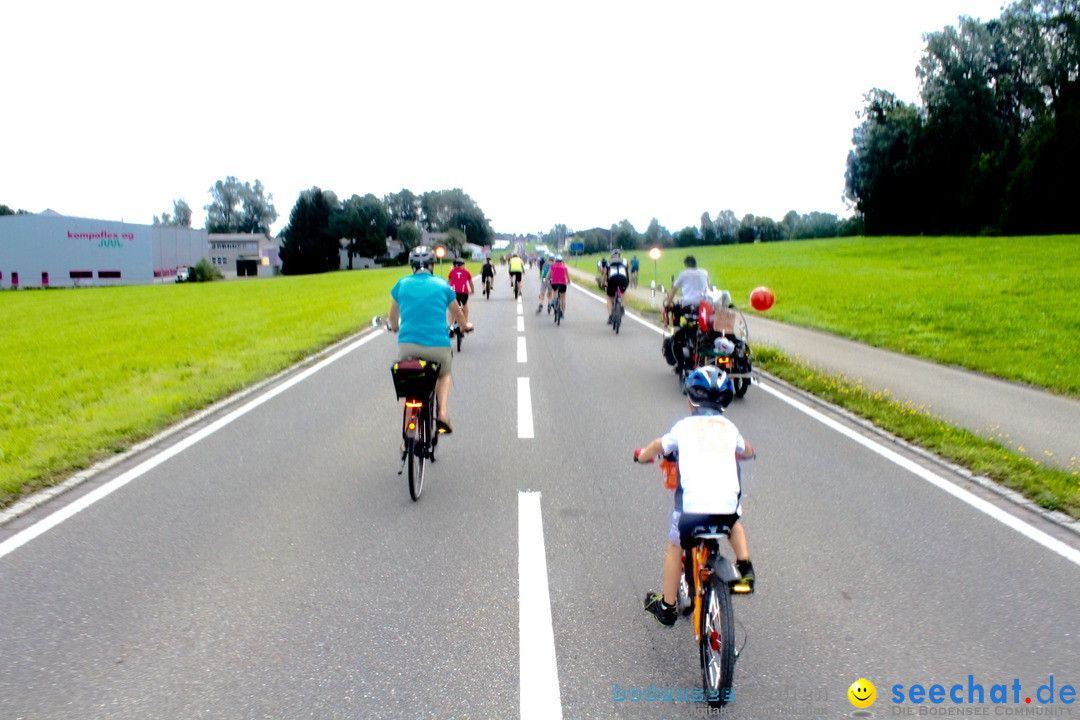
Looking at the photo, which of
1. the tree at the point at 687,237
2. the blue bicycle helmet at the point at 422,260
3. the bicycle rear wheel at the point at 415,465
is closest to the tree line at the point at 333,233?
the tree at the point at 687,237

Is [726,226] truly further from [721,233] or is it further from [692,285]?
[692,285]

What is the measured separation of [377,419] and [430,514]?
3.56 m

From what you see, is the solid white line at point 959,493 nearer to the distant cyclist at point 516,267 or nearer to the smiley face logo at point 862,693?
the smiley face logo at point 862,693

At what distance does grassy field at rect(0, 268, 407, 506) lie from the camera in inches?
310

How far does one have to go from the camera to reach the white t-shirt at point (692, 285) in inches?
467

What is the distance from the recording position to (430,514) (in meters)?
5.74

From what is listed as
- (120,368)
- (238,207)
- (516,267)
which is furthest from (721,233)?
(120,368)

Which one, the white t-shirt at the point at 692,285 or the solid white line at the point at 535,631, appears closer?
the solid white line at the point at 535,631

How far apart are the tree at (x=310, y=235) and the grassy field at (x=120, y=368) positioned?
2946 inches

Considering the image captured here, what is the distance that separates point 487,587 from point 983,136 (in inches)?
3123

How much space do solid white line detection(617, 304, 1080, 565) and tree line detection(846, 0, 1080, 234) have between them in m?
59.7

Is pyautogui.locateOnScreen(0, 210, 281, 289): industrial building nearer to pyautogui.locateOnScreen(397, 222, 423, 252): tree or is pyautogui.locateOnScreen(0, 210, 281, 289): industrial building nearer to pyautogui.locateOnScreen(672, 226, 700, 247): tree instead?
pyautogui.locateOnScreen(397, 222, 423, 252): tree

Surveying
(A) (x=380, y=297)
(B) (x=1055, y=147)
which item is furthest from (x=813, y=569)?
(B) (x=1055, y=147)

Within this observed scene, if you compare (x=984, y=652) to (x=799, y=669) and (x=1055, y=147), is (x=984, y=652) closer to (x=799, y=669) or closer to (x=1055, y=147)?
(x=799, y=669)
